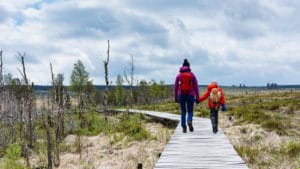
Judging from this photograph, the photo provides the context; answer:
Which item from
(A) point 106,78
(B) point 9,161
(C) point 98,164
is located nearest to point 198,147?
(C) point 98,164

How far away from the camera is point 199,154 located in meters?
7.92

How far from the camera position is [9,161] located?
441 inches

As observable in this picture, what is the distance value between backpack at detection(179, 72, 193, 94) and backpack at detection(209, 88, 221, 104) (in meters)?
0.60

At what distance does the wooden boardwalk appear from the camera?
6816 millimetres

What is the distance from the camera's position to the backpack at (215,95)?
34.6 feet

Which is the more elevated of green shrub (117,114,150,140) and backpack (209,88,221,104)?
backpack (209,88,221,104)

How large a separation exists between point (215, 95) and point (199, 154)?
2942mm

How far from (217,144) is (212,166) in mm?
2530

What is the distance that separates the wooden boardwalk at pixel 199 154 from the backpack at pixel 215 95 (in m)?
0.99

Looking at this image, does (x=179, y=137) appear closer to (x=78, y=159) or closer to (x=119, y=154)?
(x=119, y=154)

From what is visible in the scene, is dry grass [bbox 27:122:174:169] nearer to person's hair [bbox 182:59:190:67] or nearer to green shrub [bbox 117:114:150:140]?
green shrub [bbox 117:114:150:140]

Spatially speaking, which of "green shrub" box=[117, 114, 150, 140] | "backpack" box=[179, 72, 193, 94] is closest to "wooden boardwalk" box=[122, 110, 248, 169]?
"backpack" box=[179, 72, 193, 94]

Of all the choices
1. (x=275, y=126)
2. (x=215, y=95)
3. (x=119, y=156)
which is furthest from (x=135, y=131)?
(x=215, y=95)

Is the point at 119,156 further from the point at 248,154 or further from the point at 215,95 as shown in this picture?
the point at 248,154
